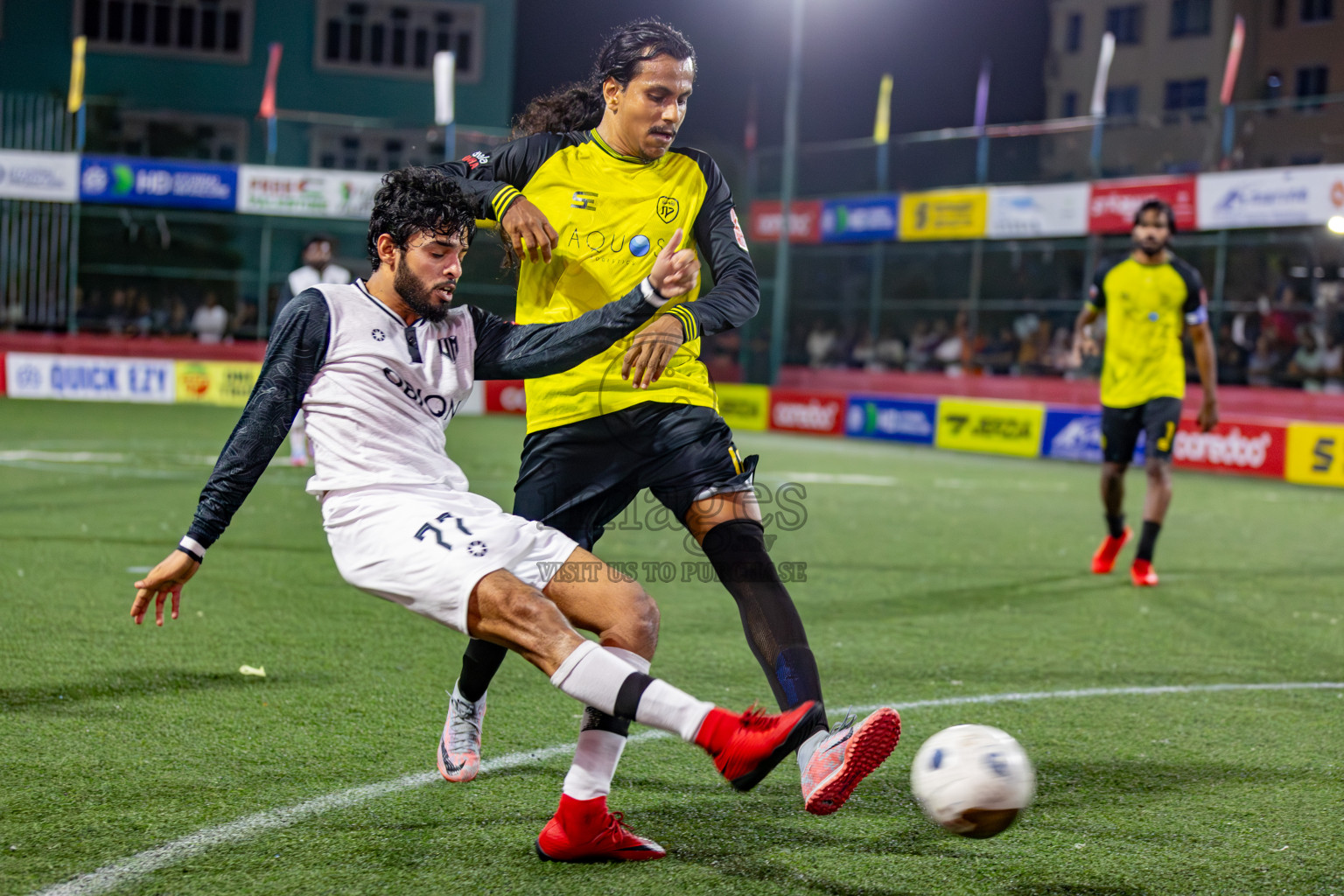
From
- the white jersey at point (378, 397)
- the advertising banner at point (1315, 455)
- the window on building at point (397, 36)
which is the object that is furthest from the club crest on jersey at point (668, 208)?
the window on building at point (397, 36)

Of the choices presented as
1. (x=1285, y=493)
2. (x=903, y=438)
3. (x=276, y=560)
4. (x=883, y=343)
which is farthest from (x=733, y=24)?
(x=276, y=560)

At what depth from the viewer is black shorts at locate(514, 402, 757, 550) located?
3.58 meters

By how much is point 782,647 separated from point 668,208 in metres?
1.28

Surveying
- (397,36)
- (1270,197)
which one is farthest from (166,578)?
(397,36)

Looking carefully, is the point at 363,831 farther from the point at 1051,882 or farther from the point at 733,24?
the point at 733,24

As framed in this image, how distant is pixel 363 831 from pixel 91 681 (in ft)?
6.65

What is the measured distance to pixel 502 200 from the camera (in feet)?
11.5

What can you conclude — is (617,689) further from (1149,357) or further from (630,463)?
(1149,357)

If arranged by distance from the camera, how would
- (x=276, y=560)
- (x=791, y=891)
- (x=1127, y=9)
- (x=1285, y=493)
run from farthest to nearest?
(x=1127, y=9)
(x=1285, y=493)
(x=276, y=560)
(x=791, y=891)

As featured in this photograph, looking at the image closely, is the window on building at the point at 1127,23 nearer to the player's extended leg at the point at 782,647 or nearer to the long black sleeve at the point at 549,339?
the player's extended leg at the point at 782,647

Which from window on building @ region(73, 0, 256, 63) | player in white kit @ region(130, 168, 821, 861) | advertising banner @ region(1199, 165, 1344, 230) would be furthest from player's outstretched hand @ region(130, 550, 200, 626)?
window on building @ region(73, 0, 256, 63)

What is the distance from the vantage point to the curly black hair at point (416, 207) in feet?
10.7

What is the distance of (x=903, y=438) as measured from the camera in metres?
21.3

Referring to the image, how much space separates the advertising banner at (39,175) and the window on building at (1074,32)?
35278 mm
